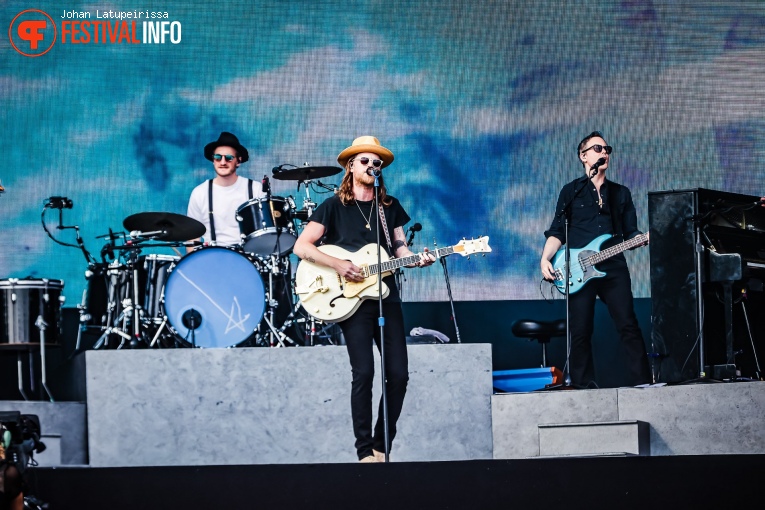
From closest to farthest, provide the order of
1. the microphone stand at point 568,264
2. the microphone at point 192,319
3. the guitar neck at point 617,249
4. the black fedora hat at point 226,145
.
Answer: the microphone stand at point 568,264 < the guitar neck at point 617,249 < the microphone at point 192,319 < the black fedora hat at point 226,145

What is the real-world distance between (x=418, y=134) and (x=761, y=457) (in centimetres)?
487

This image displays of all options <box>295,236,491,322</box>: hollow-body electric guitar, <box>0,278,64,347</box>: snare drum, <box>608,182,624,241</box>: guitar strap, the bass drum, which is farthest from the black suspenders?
<box>608,182,624,241</box>: guitar strap

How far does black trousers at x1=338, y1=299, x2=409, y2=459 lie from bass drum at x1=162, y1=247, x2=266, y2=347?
197cm

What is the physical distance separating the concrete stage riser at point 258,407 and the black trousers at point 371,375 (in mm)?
1278

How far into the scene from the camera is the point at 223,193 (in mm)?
9055

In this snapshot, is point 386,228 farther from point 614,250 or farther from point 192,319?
point 192,319

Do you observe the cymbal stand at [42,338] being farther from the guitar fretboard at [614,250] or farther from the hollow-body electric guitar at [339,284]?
the guitar fretboard at [614,250]

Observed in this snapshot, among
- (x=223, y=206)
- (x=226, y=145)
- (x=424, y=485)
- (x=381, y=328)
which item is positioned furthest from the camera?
(x=226, y=145)

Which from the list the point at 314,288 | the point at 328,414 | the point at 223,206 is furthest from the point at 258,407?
the point at 223,206

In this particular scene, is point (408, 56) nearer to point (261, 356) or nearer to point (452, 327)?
point (452, 327)

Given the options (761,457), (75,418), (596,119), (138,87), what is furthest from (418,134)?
(761,457)

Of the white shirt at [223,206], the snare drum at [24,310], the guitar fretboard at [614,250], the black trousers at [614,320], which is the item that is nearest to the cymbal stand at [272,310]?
the white shirt at [223,206]

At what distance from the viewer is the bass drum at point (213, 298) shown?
8.23 meters

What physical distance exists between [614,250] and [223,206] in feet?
9.19
